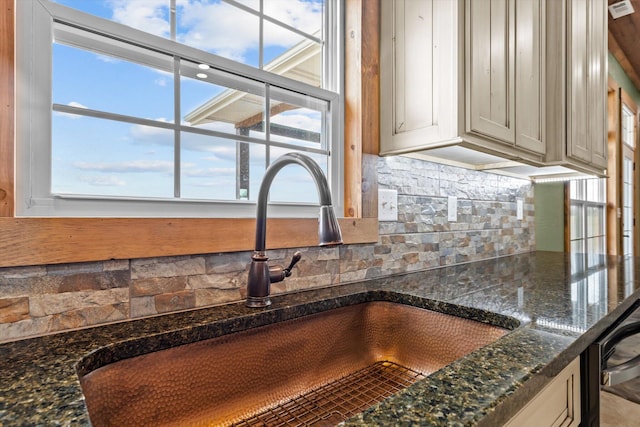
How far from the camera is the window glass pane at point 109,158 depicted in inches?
33.1

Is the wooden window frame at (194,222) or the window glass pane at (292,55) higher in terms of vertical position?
the window glass pane at (292,55)

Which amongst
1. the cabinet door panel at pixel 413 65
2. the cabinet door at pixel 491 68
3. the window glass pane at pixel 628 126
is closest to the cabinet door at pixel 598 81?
the cabinet door at pixel 491 68

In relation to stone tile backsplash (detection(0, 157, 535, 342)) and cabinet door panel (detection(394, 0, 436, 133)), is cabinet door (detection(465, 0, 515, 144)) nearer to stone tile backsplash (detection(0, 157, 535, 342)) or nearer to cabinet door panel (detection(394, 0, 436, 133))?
cabinet door panel (detection(394, 0, 436, 133))

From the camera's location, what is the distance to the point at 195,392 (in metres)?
0.76

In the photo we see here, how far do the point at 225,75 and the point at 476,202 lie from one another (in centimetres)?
144

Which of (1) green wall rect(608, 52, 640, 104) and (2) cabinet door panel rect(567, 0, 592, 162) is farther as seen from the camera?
(1) green wall rect(608, 52, 640, 104)

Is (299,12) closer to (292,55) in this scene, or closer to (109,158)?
(292,55)

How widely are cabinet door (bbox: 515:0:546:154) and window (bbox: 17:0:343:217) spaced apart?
79cm

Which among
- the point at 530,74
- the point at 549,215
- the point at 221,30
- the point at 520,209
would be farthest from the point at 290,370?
the point at 549,215

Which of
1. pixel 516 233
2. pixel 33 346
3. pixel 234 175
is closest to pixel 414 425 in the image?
pixel 33 346

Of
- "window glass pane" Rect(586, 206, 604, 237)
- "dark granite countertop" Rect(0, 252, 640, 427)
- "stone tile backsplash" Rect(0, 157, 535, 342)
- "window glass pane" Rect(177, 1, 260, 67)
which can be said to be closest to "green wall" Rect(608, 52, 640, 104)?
"window glass pane" Rect(586, 206, 604, 237)

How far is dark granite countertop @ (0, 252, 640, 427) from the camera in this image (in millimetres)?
449

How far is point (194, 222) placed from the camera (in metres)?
0.88

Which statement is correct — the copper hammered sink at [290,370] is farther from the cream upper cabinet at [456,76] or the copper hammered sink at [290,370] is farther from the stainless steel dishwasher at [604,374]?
the cream upper cabinet at [456,76]
